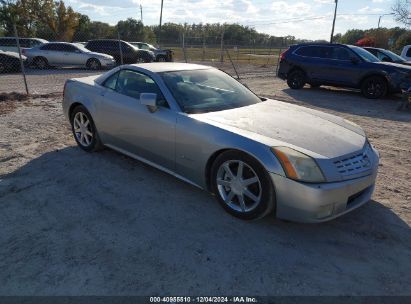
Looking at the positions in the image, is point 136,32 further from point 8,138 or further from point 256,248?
point 256,248

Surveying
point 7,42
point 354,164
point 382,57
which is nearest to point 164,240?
point 354,164

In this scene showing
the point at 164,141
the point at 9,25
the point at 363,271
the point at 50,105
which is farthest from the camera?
the point at 9,25

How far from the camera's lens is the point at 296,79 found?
44.2 feet

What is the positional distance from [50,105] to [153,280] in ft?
23.9

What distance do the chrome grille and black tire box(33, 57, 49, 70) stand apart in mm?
18256

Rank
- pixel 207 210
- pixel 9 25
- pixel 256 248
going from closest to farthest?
pixel 256 248 < pixel 207 210 < pixel 9 25

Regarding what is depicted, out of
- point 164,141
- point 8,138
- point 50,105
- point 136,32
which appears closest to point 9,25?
point 136,32

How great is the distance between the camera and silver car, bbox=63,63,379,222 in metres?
3.23

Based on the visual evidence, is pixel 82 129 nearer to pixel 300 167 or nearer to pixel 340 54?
pixel 300 167

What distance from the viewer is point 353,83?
12.0m

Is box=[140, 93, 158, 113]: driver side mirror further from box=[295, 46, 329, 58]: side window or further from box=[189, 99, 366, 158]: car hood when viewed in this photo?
box=[295, 46, 329, 58]: side window

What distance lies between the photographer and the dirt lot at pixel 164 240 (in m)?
2.75

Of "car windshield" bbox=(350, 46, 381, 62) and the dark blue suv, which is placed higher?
"car windshield" bbox=(350, 46, 381, 62)

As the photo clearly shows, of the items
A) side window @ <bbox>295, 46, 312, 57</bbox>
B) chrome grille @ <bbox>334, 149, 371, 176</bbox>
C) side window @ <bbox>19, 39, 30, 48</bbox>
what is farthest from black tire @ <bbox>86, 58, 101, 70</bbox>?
chrome grille @ <bbox>334, 149, 371, 176</bbox>
